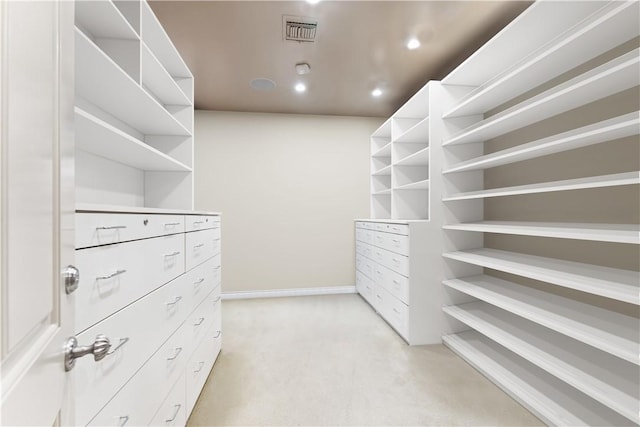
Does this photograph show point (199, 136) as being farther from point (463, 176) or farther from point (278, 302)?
point (463, 176)

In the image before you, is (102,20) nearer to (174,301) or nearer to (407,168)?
(174,301)

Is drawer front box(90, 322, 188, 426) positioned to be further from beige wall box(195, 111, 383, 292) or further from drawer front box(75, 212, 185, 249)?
beige wall box(195, 111, 383, 292)

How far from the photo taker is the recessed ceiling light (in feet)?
7.64

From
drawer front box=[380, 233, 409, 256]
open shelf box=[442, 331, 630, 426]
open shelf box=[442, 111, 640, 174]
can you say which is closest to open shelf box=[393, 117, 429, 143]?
open shelf box=[442, 111, 640, 174]

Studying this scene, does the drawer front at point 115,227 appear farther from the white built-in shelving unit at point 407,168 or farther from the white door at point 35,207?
the white built-in shelving unit at point 407,168

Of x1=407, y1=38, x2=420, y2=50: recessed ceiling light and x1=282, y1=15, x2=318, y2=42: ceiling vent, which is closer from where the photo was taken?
x1=282, y1=15, x2=318, y2=42: ceiling vent

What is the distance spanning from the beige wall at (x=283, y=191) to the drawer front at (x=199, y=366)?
1865 millimetres

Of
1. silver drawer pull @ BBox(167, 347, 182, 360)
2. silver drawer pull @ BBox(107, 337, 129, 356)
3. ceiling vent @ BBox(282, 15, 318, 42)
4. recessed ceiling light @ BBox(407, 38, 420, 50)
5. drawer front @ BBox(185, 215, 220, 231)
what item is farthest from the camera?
recessed ceiling light @ BBox(407, 38, 420, 50)

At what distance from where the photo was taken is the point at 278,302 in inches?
144

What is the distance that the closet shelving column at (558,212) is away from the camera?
4.30 feet

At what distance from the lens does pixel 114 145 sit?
151cm

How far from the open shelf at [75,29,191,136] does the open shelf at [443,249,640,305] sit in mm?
2348

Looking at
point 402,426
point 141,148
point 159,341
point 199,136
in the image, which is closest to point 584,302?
point 402,426

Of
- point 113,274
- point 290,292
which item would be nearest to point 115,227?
point 113,274
